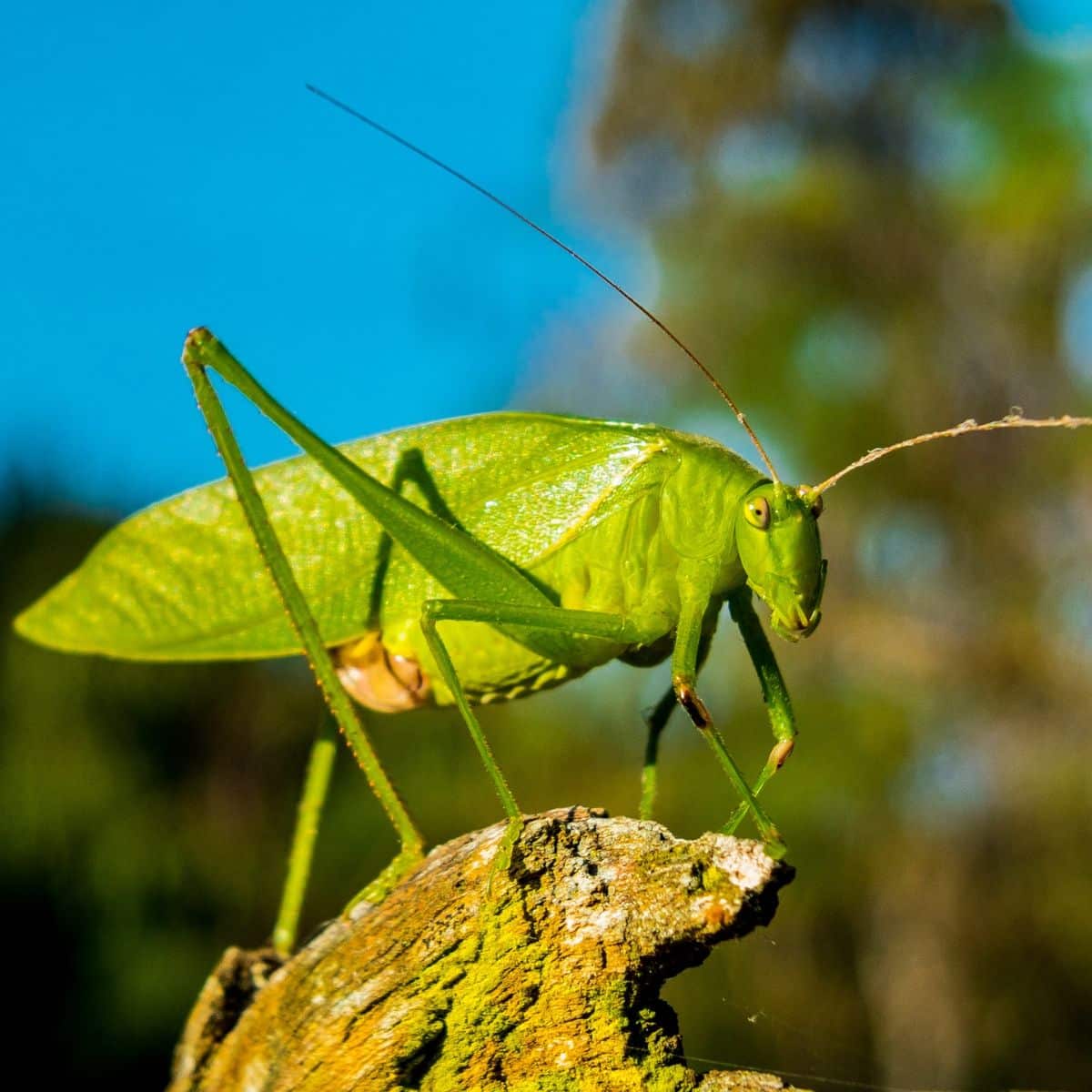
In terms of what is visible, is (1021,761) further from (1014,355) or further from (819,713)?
(1014,355)

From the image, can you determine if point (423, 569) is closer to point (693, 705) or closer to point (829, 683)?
point (693, 705)

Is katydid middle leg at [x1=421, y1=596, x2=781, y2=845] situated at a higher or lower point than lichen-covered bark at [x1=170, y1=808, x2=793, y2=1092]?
higher

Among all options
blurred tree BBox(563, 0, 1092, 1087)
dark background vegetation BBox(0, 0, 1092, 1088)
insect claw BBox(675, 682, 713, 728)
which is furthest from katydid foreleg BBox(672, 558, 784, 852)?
blurred tree BBox(563, 0, 1092, 1087)

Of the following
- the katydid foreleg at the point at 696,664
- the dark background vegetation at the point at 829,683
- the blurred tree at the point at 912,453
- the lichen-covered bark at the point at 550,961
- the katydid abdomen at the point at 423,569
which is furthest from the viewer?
the blurred tree at the point at 912,453

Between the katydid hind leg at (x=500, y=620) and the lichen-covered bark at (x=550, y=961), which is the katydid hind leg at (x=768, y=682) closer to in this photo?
the katydid hind leg at (x=500, y=620)

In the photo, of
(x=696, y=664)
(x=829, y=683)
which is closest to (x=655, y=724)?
(x=696, y=664)

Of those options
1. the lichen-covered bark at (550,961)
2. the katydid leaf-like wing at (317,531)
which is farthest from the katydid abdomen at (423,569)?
the lichen-covered bark at (550,961)

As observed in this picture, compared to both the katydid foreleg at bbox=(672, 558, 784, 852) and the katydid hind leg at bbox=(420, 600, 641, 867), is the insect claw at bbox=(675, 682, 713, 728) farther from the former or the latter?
the katydid hind leg at bbox=(420, 600, 641, 867)
